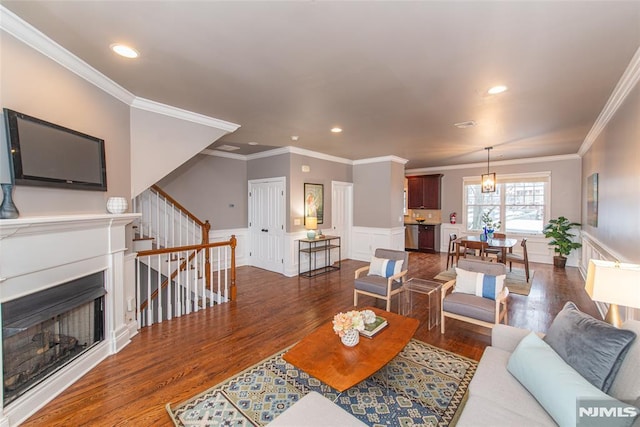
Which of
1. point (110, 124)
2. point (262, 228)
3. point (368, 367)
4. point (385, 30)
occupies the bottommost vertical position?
point (368, 367)

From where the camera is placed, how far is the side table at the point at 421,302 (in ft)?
11.5

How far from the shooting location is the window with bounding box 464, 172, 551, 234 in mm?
6941

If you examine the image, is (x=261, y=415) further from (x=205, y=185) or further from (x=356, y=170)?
(x=356, y=170)

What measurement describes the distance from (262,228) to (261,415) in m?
4.56

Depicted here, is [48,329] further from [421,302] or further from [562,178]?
[562,178]

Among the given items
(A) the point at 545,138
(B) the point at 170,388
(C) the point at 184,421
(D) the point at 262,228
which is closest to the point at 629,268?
(C) the point at 184,421

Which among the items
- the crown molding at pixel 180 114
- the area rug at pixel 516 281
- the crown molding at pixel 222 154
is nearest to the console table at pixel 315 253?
the area rug at pixel 516 281

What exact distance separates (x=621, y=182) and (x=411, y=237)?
6041mm

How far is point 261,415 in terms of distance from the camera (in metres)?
1.94

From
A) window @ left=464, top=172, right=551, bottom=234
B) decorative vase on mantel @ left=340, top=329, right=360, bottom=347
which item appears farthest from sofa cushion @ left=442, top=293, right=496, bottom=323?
window @ left=464, top=172, right=551, bottom=234

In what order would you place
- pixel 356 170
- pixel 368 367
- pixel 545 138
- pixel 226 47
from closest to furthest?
pixel 368 367 < pixel 226 47 < pixel 545 138 < pixel 356 170

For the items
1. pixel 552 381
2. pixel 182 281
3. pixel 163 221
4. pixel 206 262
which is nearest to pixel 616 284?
pixel 552 381

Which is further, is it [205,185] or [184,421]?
[205,185]

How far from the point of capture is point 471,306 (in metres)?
2.93
